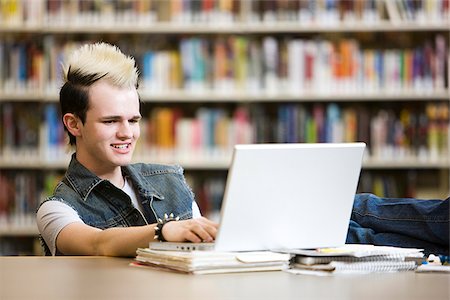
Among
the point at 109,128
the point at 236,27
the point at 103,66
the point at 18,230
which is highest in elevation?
the point at 236,27

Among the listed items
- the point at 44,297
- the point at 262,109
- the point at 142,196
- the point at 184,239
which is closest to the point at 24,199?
the point at 262,109

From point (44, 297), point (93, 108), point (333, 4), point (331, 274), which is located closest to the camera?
point (44, 297)

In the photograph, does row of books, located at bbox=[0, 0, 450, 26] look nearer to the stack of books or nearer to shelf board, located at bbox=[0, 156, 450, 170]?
shelf board, located at bbox=[0, 156, 450, 170]

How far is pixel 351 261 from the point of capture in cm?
177

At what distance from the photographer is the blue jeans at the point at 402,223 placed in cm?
212

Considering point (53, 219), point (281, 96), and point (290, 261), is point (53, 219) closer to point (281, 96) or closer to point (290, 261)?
point (290, 261)

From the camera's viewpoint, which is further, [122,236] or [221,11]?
[221,11]

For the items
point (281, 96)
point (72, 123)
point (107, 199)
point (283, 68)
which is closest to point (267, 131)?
A: point (281, 96)

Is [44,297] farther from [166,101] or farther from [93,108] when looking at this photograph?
[166,101]

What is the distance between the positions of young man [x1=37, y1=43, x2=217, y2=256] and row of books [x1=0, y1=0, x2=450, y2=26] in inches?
100

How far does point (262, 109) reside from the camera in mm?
5125

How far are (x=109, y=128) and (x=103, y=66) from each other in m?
0.16

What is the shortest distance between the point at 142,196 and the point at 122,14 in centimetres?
272

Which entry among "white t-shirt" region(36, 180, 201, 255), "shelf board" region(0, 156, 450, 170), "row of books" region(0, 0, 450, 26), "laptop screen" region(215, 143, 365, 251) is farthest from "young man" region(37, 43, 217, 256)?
"row of books" region(0, 0, 450, 26)
